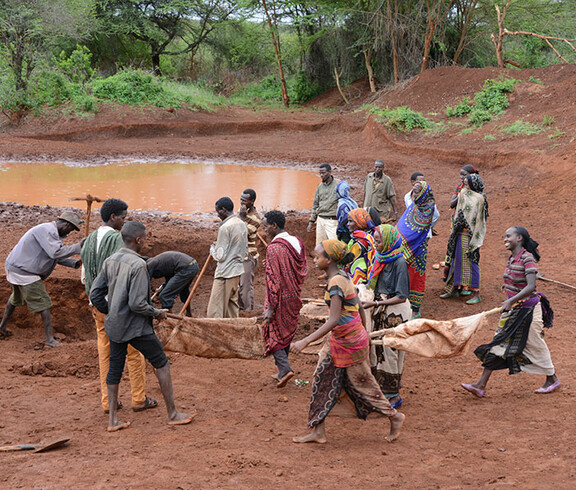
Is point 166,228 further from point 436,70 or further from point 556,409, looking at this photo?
point 436,70

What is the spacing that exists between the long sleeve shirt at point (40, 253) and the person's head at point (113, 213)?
1240 millimetres

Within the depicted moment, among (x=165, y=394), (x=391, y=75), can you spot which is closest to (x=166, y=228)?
(x=165, y=394)

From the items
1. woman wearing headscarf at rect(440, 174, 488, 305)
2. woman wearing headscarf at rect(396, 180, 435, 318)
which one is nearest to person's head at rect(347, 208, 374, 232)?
woman wearing headscarf at rect(396, 180, 435, 318)

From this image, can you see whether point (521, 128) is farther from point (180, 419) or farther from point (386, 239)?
point (180, 419)

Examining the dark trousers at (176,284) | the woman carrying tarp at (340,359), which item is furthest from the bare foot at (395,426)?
the dark trousers at (176,284)

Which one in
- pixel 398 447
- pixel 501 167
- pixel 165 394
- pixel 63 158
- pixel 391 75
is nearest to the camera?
pixel 398 447

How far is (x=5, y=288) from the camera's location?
7.39m

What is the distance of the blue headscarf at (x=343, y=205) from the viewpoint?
24.4ft

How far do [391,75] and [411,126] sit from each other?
9.75 meters

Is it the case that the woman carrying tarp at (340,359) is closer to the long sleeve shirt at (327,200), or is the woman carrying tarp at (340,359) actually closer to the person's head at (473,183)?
the person's head at (473,183)

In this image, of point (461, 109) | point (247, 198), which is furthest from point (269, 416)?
point (461, 109)

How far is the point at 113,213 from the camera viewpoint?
496cm

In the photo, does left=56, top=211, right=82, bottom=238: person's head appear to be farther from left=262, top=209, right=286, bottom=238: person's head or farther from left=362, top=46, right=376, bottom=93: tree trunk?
left=362, top=46, right=376, bottom=93: tree trunk

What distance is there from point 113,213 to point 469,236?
4.76 meters
